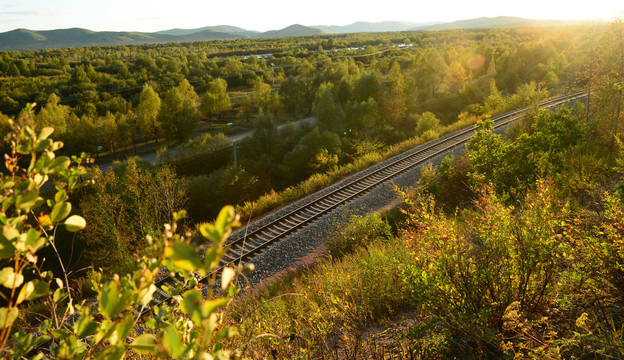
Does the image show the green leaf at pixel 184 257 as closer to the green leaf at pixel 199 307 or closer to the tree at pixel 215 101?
the green leaf at pixel 199 307

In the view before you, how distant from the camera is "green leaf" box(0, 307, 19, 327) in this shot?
1234 millimetres

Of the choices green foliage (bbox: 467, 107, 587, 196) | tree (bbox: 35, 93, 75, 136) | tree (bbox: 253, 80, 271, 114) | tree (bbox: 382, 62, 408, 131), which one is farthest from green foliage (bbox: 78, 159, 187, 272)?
tree (bbox: 253, 80, 271, 114)

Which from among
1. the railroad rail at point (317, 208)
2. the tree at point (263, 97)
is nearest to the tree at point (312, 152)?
the railroad rail at point (317, 208)

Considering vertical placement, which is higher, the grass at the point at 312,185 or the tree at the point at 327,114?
the tree at the point at 327,114

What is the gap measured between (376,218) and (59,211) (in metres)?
10.1

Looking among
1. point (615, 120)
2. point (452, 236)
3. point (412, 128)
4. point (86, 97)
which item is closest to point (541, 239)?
point (452, 236)

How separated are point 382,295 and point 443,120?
3403cm

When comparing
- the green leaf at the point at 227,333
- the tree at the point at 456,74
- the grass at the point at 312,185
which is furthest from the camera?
the tree at the point at 456,74

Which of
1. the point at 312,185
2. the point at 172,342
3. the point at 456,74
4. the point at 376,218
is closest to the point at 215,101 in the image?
the point at 456,74

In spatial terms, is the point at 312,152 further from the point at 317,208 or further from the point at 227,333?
the point at 227,333

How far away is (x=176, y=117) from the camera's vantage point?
41625 millimetres

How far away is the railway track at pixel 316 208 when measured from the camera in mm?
11072

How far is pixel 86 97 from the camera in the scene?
50500 mm

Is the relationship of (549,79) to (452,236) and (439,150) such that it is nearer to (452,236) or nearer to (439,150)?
(439,150)
